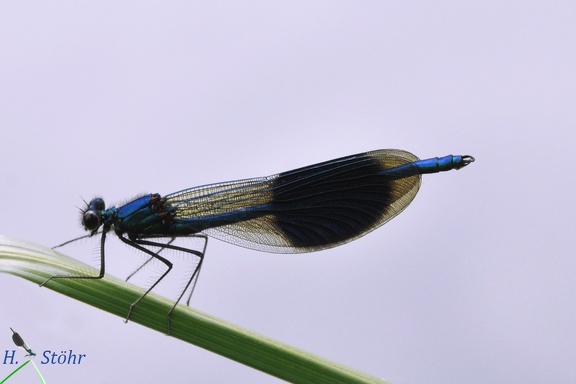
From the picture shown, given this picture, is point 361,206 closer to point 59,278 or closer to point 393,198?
point 393,198

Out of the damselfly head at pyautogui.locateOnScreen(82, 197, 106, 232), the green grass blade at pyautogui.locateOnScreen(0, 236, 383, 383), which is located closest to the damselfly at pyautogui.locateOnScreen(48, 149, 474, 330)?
the damselfly head at pyautogui.locateOnScreen(82, 197, 106, 232)

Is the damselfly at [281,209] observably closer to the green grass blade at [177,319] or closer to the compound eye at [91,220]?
the compound eye at [91,220]

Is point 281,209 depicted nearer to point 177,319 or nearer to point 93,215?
point 93,215

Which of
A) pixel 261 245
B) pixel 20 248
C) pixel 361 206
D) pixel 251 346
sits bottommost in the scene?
pixel 251 346

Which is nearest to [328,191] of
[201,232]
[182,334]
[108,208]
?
[201,232]

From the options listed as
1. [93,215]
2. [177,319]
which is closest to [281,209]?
[93,215]
